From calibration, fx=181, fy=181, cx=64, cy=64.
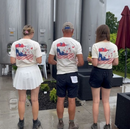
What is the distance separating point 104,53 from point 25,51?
4.08ft

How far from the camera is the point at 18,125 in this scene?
10.4ft

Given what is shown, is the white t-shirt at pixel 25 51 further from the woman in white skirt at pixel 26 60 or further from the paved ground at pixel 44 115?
the paved ground at pixel 44 115

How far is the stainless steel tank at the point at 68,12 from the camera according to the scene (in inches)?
298

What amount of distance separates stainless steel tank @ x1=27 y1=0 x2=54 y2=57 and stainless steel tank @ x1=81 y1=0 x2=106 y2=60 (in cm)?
151

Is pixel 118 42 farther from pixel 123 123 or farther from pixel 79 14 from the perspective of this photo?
pixel 123 123

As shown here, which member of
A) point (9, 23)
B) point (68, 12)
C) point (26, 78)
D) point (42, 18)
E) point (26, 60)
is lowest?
point (26, 78)

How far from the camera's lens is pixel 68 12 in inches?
300

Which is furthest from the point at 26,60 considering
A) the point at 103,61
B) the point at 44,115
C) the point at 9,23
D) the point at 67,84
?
the point at 9,23

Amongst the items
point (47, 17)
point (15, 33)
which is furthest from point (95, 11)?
point (15, 33)

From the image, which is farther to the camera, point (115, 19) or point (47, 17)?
point (115, 19)

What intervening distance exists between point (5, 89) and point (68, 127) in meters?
3.05

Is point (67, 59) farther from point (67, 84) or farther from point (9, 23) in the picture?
point (9, 23)

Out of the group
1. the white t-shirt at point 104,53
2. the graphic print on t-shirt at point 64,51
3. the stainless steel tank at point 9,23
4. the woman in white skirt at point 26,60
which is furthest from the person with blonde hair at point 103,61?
the stainless steel tank at point 9,23

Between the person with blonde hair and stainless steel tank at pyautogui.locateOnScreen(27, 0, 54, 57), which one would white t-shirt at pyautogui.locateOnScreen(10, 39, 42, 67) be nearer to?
the person with blonde hair
